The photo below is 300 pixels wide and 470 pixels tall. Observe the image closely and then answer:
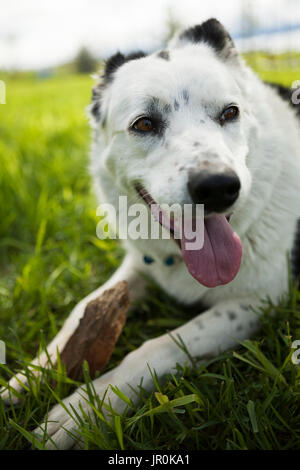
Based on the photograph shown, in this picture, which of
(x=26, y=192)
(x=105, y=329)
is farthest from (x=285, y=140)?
(x=26, y=192)

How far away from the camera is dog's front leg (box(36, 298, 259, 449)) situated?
1.75 m

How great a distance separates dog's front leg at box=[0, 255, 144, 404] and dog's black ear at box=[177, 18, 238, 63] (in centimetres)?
147

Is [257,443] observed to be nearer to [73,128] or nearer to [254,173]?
[254,173]

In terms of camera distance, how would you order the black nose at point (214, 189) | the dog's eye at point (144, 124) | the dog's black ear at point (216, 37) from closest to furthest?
the black nose at point (214, 189), the dog's eye at point (144, 124), the dog's black ear at point (216, 37)

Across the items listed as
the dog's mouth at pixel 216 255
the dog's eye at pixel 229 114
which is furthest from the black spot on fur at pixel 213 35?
the dog's mouth at pixel 216 255

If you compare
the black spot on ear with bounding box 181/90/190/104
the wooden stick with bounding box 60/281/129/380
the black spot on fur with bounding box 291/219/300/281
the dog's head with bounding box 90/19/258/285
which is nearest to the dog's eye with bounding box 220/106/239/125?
the dog's head with bounding box 90/19/258/285

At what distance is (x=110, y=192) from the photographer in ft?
8.04

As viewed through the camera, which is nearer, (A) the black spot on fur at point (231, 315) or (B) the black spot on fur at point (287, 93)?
(A) the black spot on fur at point (231, 315)

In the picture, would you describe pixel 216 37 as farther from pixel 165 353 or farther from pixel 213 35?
pixel 165 353

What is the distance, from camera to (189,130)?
73.8 inches

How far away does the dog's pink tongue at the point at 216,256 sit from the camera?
191 cm

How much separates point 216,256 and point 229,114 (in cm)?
76

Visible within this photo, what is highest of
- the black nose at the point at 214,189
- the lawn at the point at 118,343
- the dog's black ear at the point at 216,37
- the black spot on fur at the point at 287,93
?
the dog's black ear at the point at 216,37

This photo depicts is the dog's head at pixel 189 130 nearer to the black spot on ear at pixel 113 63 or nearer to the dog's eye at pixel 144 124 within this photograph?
the dog's eye at pixel 144 124
